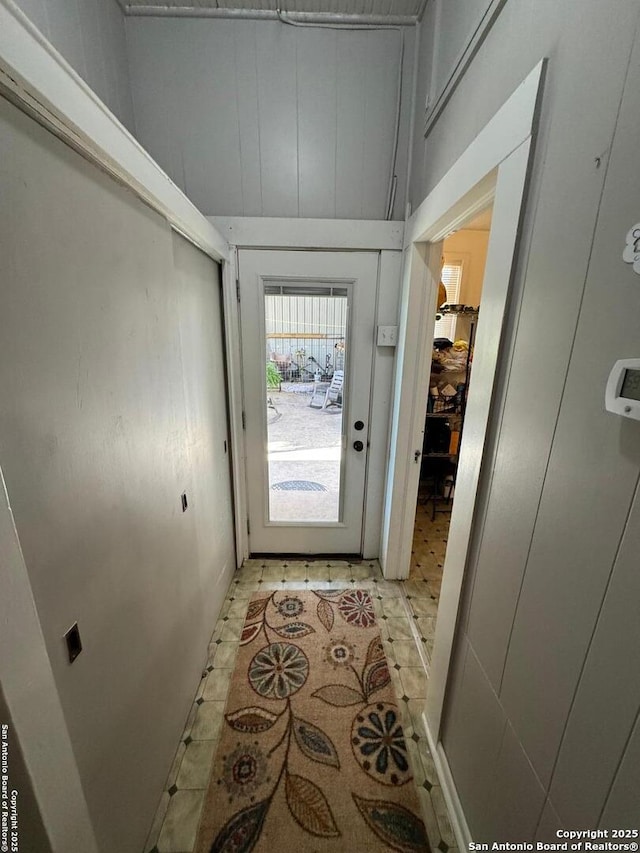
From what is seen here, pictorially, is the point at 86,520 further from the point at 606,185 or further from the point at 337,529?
the point at 337,529

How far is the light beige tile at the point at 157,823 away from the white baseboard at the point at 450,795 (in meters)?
0.98

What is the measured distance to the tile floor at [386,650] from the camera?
1103 millimetres

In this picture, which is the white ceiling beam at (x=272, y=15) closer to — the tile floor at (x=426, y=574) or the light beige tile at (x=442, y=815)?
the tile floor at (x=426, y=574)

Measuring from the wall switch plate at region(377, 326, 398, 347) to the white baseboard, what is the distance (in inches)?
72.7

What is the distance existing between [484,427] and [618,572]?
1.53 ft

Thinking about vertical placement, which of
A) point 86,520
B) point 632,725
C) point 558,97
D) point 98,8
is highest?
point 98,8

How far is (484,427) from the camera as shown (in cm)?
96

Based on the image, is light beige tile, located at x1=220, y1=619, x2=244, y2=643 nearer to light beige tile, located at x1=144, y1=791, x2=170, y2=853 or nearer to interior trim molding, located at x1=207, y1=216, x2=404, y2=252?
light beige tile, located at x1=144, y1=791, x2=170, y2=853

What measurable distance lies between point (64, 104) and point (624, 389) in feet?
3.65

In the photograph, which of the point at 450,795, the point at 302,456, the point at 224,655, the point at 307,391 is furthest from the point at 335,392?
the point at 450,795

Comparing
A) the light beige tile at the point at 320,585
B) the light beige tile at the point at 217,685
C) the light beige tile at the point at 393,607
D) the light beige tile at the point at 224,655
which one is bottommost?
the light beige tile at the point at 217,685

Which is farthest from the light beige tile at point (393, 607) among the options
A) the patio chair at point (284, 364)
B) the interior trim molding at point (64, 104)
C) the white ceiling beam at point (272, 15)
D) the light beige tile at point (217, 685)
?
the white ceiling beam at point (272, 15)

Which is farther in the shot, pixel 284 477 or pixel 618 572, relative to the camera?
pixel 284 477

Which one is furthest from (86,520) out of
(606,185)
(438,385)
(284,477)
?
(438,385)
